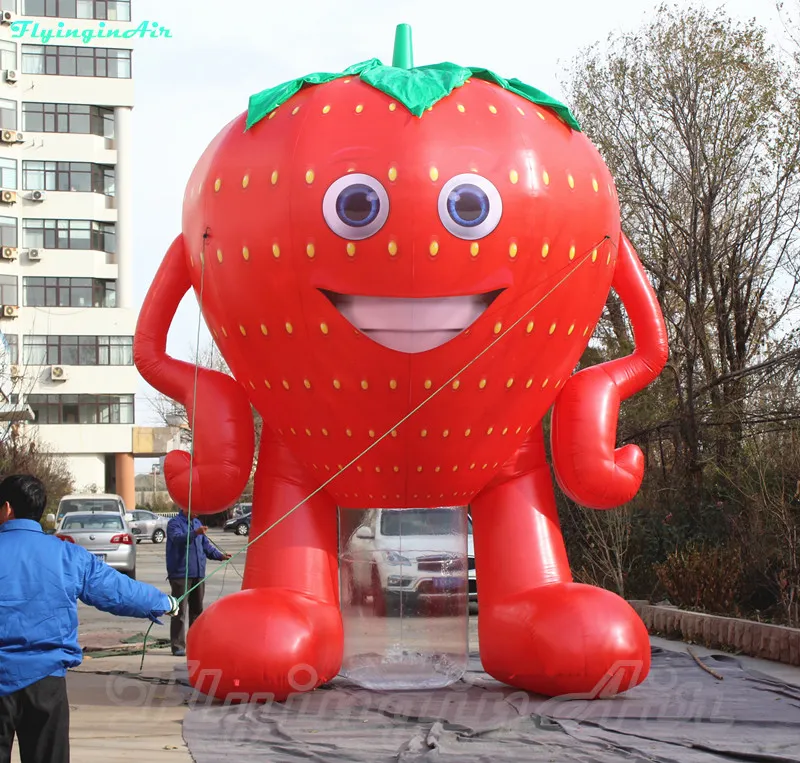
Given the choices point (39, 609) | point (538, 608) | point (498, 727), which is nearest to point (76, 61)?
point (538, 608)

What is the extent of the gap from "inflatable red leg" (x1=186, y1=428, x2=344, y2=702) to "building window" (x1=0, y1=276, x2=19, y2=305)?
37.7 m

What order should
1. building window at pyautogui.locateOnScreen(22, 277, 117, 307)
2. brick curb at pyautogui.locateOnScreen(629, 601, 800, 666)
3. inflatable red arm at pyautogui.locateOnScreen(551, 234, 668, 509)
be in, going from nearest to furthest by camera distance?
inflatable red arm at pyautogui.locateOnScreen(551, 234, 668, 509) < brick curb at pyautogui.locateOnScreen(629, 601, 800, 666) < building window at pyautogui.locateOnScreen(22, 277, 117, 307)

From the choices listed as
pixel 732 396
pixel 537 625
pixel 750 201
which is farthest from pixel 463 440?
pixel 750 201

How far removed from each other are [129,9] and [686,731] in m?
42.4

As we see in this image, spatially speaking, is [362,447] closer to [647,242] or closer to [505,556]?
[505,556]

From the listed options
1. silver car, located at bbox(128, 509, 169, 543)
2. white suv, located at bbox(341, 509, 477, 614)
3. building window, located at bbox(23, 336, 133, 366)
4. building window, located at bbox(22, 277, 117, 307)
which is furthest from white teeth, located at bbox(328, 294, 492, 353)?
building window, located at bbox(22, 277, 117, 307)

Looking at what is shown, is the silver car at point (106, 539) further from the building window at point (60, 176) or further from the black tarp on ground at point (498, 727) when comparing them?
the building window at point (60, 176)

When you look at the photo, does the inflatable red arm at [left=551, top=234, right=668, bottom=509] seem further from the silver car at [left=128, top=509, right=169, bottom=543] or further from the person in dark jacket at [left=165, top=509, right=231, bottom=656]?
the silver car at [left=128, top=509, right=169, bottom=543]

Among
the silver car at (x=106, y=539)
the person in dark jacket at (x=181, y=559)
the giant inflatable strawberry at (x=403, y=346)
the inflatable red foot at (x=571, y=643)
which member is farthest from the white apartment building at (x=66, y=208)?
the inflatable red foot at (x=571, y=643)

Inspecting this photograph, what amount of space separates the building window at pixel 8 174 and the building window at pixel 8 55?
11.3 feet

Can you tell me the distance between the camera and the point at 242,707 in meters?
7.08

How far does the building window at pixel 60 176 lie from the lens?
43.3 metres

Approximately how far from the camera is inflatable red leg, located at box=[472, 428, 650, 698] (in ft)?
23.3

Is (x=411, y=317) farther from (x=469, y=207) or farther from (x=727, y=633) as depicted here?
(x=727, y=633)
